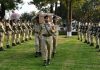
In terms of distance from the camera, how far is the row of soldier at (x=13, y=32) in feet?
94.6

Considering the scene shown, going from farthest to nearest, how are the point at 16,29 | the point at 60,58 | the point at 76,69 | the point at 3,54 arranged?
the point at 16,29 < the point at 3,54 < the point at 60,58 < the point at 76,69

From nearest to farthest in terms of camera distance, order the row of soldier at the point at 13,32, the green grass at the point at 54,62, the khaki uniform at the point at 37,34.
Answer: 1. the green grass at the point at 54,62
2. the khaki uniform at the point at 37,34
3. the row of soldier at the point at 13,32

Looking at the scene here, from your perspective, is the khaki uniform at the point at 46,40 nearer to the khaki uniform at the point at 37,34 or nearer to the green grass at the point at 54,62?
the green grass at the point at 54,62

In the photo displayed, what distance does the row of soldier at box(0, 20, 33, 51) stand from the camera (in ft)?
94.6

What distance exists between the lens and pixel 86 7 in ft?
326

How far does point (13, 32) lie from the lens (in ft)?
108

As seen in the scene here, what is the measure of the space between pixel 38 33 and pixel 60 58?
1.86 m

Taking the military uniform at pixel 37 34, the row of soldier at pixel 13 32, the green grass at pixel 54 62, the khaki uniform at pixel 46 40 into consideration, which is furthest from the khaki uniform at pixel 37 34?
the row of soldier at pixel 13 32

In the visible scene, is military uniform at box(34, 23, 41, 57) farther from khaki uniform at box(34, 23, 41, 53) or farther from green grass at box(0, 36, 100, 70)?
green grass at box(0, 36, 100, 70)

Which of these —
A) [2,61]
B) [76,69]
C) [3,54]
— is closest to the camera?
[76,69]

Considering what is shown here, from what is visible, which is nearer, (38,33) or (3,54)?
(38,33)

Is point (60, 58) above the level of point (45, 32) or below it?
below

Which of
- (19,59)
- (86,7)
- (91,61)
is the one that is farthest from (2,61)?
(86,7)

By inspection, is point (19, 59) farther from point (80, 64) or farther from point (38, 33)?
point (80, 64)
